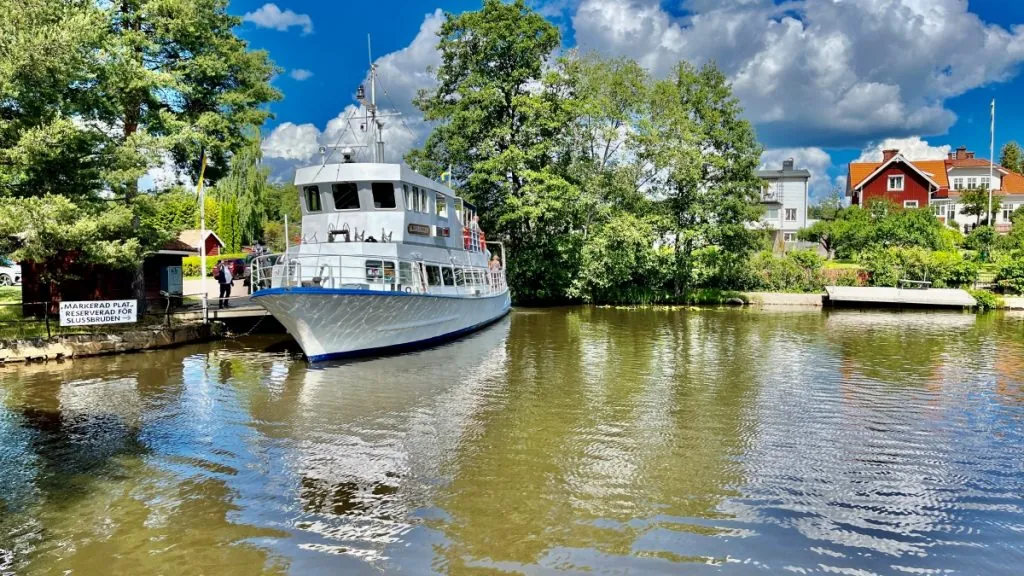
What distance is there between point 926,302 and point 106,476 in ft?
116

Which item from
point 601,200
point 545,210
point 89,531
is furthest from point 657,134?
point 89,531

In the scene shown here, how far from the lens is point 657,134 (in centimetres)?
3441

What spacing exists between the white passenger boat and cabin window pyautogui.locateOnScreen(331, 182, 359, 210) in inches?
1.3

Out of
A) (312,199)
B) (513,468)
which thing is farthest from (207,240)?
(513,468)

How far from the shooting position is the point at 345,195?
19281mm

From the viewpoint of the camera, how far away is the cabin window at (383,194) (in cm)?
1897

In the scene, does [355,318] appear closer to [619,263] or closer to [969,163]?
[619,263]

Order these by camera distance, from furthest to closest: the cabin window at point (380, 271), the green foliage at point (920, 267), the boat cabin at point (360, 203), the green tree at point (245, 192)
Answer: the green tree at point (245, 192) → the green foliage at point (920, 267) → the boat cabin at point (360, 203) → the cabin window at point (380, 271)

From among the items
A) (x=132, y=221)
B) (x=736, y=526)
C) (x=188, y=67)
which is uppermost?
(x=188, y=67)

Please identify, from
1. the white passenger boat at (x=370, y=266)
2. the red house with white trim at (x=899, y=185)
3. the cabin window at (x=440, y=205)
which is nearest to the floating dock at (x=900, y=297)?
the white passenger boat at (x=370, y=266)

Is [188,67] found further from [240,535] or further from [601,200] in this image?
[601,200]

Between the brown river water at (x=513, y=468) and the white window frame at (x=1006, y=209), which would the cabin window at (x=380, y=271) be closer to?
the brown river water at (x=513, y=468)

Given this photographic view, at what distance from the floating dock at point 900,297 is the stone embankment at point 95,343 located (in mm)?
30839

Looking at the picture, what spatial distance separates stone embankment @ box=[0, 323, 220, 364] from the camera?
54.0ft
